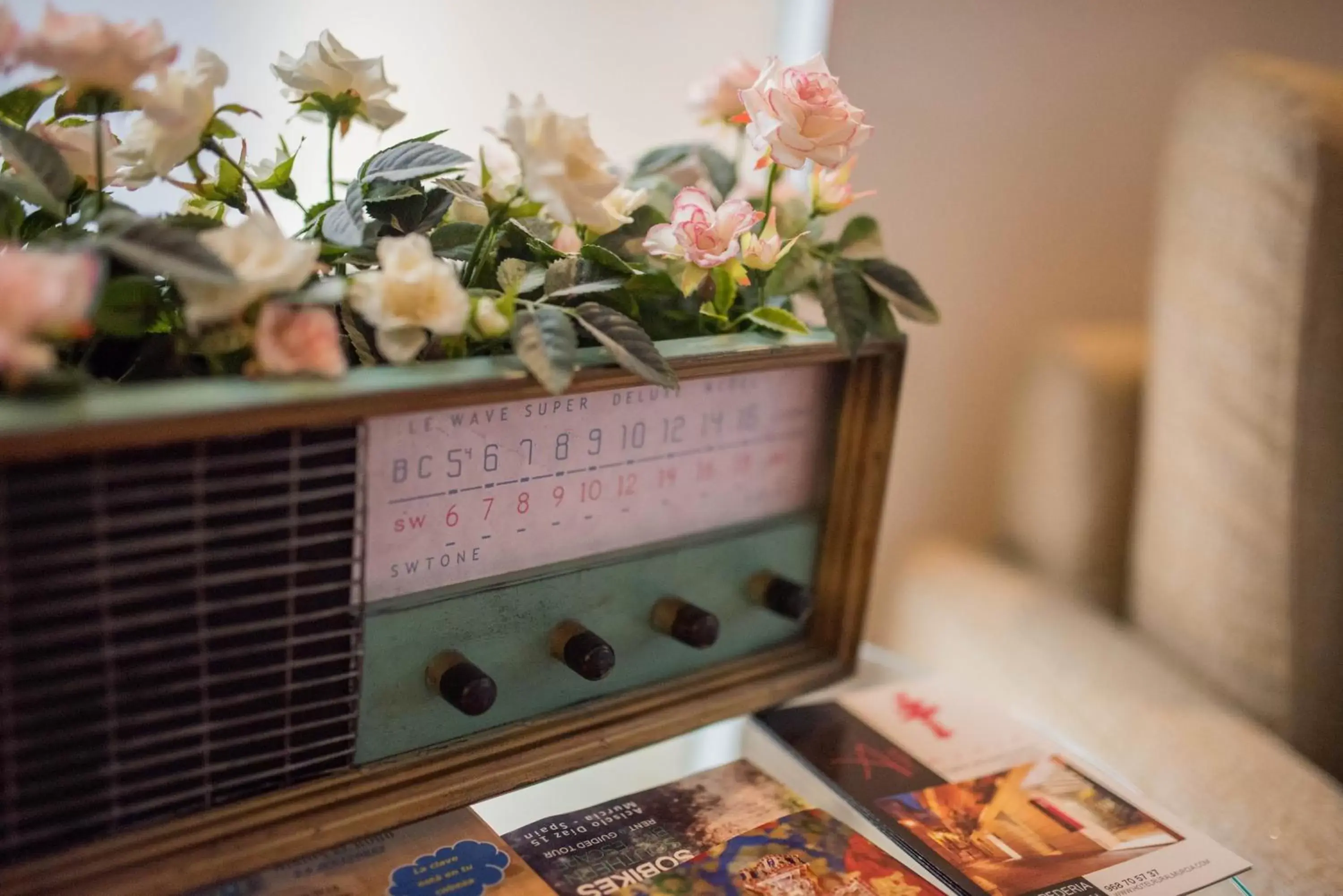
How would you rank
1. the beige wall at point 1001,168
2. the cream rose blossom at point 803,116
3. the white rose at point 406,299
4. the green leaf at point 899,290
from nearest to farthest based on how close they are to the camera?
1. the white rose at point 406,299
2. the cream rose blossom at point 803,116
3. the green leaf at point 899,290
4. the beige wall at point 1001,168

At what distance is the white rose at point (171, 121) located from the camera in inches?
23.9

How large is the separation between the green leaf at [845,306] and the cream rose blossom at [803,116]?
93 mm

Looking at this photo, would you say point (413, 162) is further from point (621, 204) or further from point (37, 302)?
point (37, 302)

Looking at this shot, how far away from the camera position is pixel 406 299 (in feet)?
1.91

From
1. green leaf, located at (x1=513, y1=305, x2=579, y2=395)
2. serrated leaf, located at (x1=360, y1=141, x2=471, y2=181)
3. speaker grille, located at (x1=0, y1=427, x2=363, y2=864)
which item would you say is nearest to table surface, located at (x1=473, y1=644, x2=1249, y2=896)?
speaker grille, located at (x1=0, y1=427, x2=363, y2=864)

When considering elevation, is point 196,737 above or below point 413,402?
below

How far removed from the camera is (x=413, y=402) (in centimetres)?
57

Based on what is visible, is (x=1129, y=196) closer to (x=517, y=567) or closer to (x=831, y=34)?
(x=831, y=34)

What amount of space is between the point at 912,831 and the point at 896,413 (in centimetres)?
29

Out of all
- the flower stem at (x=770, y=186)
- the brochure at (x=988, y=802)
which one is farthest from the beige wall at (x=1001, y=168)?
the brochure at (x=988, y=802)

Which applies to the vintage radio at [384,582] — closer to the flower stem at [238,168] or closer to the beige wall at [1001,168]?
the flower stem at [238,168]

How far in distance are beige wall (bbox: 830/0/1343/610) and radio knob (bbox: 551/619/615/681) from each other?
66 cm

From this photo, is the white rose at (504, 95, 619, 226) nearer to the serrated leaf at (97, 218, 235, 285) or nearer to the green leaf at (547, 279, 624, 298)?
the green leaf at (547, 279, 624, 298)

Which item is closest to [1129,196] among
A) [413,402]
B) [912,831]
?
[912,831]
